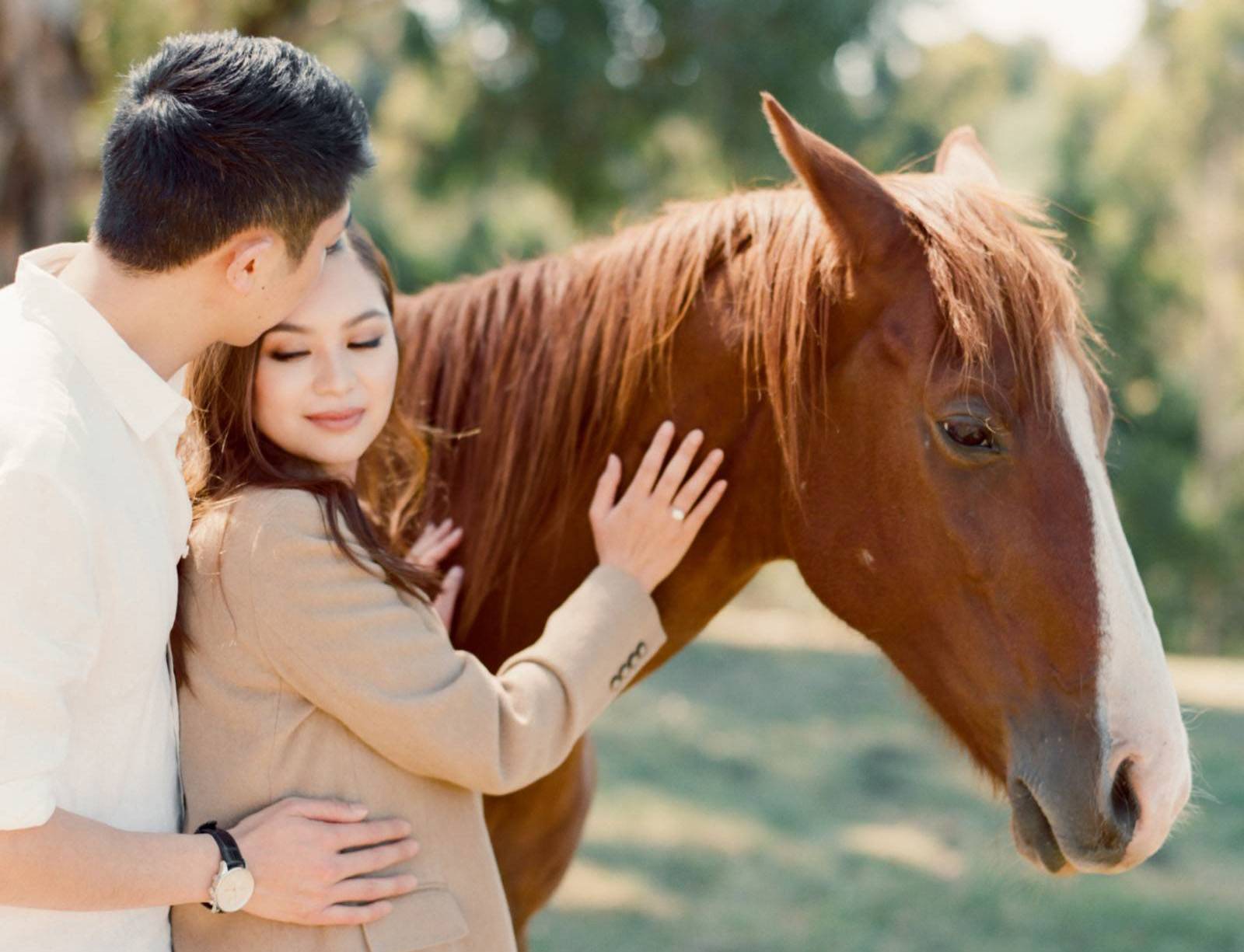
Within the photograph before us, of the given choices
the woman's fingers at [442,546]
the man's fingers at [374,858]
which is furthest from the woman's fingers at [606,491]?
the man's fingers at [374,858]

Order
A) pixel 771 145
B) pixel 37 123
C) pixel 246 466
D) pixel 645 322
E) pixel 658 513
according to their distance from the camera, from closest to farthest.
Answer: pixel 246 466
pixel 658 513
pixel 645 322
pixel 37 123
pixel 771 145

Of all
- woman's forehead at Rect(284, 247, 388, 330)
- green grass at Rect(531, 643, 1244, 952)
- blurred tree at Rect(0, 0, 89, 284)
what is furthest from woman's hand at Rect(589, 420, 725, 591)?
blurred tree at Rect(0, 0, 89, 284)

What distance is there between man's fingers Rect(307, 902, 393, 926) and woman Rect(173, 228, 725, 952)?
0.6 inches

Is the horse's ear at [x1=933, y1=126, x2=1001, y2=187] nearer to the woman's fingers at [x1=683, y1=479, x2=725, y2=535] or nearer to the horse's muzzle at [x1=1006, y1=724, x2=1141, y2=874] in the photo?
the woman's fingers at [x1=683, y1=479, x2=725, y2=535]

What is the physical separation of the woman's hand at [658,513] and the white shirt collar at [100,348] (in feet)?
2.59

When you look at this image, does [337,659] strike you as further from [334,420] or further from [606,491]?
[606,491]

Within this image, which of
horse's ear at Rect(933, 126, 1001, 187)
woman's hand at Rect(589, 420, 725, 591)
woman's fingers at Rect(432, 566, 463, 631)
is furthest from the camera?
horse's ear at Rect(933, 126, 1001, 187)

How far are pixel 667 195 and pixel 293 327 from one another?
7.55m

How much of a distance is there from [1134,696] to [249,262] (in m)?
1.33

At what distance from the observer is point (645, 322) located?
2055mm

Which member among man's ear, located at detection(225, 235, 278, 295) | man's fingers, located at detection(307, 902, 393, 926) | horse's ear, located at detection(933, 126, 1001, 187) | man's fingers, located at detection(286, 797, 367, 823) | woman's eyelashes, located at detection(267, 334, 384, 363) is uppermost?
horse's ear, located at detection(933, 126, 1001, 187)

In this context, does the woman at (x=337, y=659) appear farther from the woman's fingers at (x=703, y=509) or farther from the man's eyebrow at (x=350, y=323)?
the woman's fingers at (x=703, y=509)

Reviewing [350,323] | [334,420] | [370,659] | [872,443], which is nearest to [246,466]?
[334,420]

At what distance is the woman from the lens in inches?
59.7
